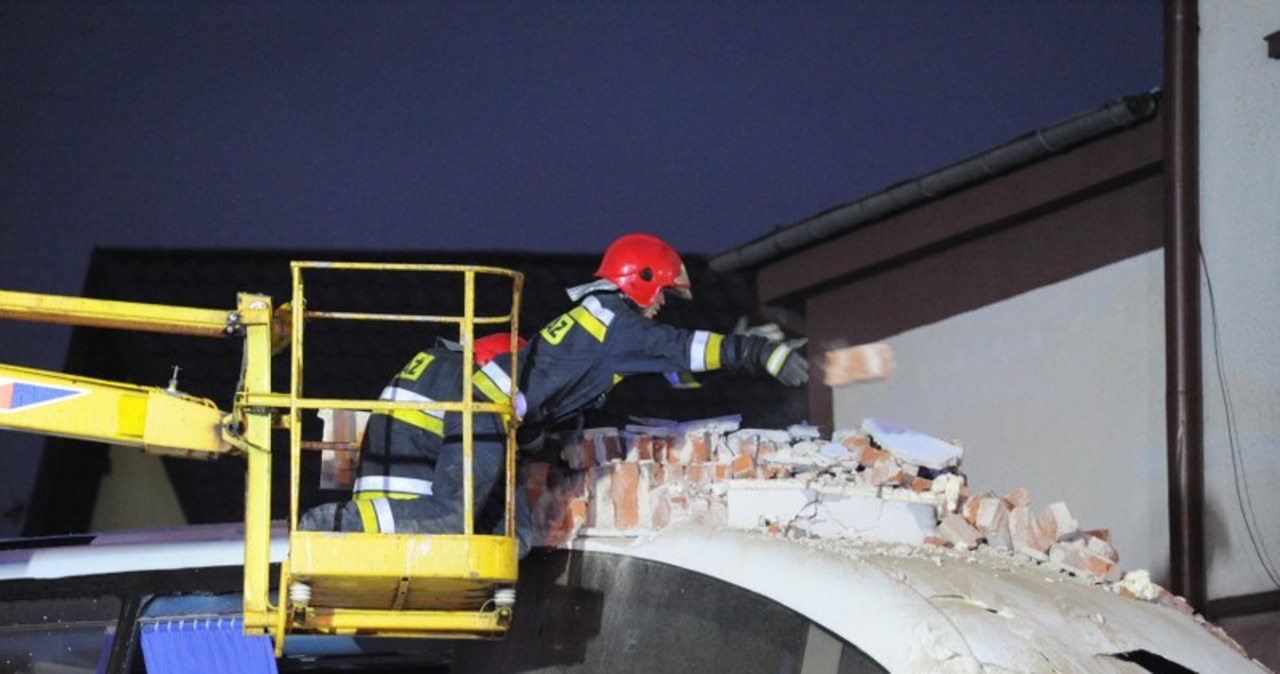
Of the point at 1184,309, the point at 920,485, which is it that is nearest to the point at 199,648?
the point at 920,485

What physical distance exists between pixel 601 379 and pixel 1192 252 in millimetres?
3937

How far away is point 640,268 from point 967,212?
168 inches

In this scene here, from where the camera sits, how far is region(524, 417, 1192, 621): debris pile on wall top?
619 centimetres

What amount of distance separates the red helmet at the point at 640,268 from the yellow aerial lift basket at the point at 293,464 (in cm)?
99

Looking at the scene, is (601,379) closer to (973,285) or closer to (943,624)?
(943,624)

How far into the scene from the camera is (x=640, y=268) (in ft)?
23.6

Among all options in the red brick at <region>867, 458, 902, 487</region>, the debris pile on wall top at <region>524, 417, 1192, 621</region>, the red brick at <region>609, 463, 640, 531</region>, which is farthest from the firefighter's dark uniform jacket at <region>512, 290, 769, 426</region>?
the red brick at <region>867, 458, 902, 487</region>

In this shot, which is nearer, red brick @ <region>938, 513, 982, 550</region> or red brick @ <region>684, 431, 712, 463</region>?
red brick @ <region>938, 513, 982, 550</region>

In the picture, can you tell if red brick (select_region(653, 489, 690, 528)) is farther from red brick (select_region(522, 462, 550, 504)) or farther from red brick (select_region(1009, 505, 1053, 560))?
red brick (select_region(1009, 505, 1053, 560))

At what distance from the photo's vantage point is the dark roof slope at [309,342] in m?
14.0

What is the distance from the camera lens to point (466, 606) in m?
6.15

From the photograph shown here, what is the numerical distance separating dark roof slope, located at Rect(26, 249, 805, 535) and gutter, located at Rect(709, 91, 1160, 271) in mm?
1346

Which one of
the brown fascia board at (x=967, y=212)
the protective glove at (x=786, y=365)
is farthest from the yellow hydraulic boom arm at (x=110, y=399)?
the brown fascia board at (x=967, y=212)

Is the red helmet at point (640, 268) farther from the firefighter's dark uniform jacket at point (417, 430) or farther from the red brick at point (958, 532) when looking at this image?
the red brick at point (958, 532)
